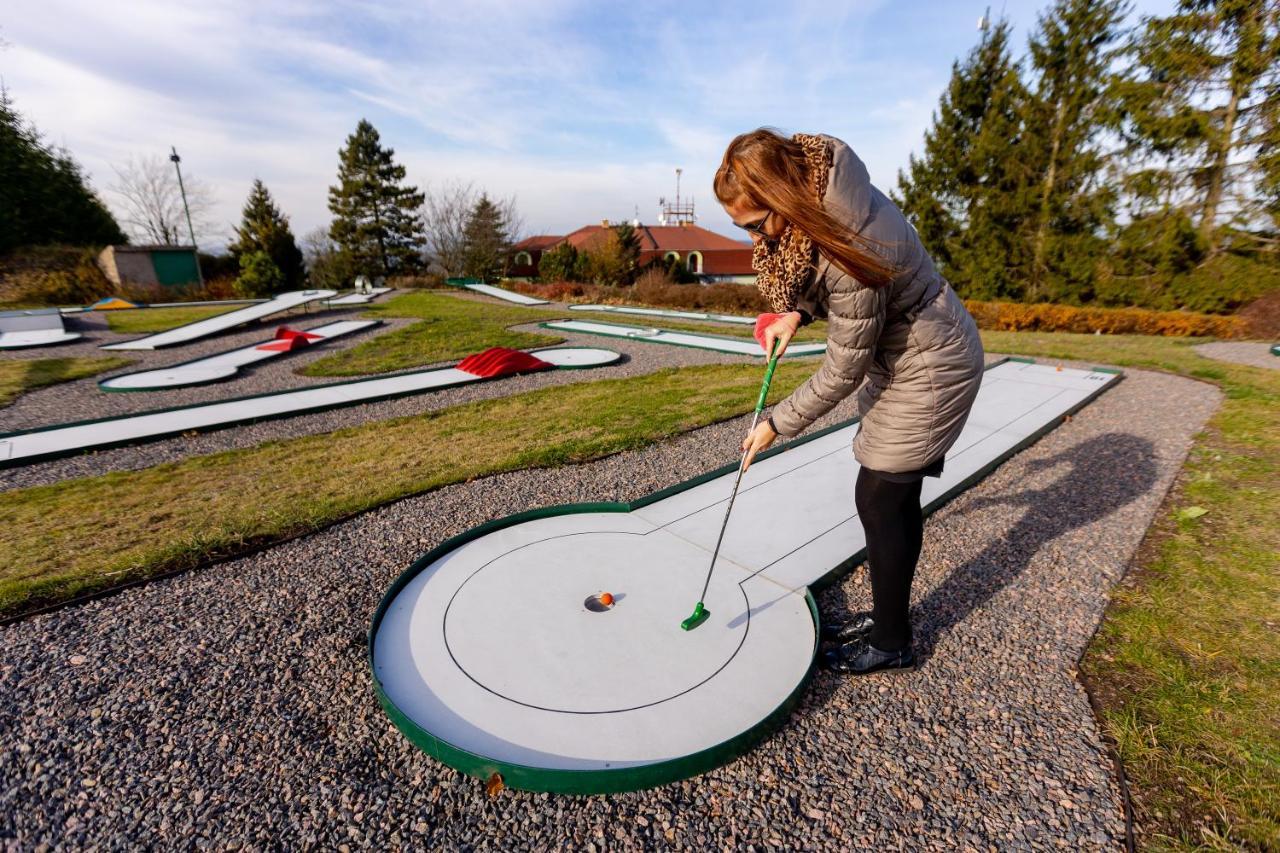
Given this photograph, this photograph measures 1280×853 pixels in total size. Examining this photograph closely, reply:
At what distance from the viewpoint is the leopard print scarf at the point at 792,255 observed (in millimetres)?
1394

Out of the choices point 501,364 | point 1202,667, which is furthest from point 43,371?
point 1202,667

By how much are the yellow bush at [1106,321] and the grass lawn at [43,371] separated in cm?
1668

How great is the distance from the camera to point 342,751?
69.5 inches

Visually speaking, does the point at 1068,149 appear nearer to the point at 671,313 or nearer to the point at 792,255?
the point at 671,313

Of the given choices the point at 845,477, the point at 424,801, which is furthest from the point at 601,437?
the point at 424,801

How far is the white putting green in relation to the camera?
13859 mm

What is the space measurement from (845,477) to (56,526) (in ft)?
15.9

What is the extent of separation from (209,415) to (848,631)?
606 centimetres

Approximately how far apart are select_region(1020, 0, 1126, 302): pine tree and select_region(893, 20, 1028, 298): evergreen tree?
17.0 inches

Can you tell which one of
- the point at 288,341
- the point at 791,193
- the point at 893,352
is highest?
the point at 791,193

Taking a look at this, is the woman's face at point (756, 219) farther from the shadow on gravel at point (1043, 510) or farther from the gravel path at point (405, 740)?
the shadow on gravel at point (1043, 510)

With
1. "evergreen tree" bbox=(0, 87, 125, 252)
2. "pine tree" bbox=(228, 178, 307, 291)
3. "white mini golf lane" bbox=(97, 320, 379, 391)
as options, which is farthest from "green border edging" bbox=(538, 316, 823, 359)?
"evergreen tree" bbox=(0, 87, 125, 252)

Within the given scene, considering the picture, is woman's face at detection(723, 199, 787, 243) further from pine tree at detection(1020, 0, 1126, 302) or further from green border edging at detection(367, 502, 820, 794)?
pine tree at detection(1020, 0, 1126, 302)

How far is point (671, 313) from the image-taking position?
15.6 m
